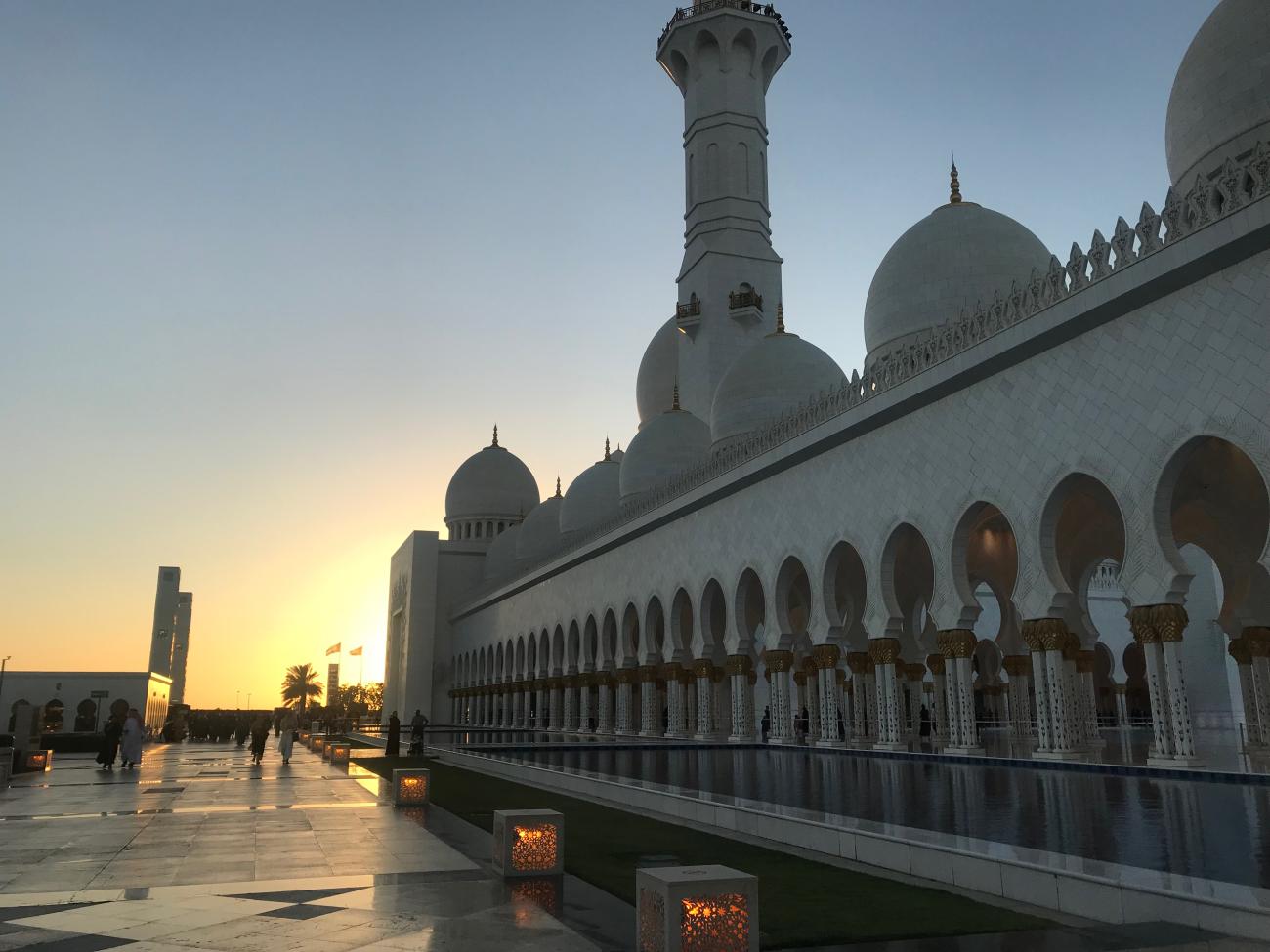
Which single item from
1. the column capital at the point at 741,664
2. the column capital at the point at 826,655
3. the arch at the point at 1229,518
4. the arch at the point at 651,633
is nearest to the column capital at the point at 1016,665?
the column capital at the point at 826,655

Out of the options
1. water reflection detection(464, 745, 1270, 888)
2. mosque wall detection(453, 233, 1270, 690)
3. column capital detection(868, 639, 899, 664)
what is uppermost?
mosque wall detection(453, 233, 1270, 690)

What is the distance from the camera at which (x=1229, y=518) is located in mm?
15219

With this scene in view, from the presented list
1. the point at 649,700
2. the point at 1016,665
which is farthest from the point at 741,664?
the point at 1016,665

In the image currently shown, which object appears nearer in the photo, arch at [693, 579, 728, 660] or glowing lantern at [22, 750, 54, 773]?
glowing lantern at [22, 750, 54, 773]

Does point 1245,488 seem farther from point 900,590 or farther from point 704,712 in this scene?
point 704,712

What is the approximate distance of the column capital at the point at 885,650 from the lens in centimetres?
1570

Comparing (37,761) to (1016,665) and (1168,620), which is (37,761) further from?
(1168,620)

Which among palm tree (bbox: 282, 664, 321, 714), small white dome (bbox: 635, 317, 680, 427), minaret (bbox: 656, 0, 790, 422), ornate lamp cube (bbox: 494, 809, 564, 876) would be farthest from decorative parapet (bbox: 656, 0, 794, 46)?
palm tree (bbox: 282, 664, 321, 714)

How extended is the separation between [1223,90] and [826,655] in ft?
32.1

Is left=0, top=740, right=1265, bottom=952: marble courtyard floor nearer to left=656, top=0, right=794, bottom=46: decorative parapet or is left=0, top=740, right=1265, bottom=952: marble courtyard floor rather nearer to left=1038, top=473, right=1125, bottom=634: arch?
left=1038, top=473, right=1125, bottom=634: arch

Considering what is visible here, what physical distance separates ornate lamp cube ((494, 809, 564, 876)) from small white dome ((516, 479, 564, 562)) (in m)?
33.9

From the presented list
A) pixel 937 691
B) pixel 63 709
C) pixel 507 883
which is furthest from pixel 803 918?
pixel 63 709

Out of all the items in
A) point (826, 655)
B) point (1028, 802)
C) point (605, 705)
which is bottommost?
point (1028, 802)

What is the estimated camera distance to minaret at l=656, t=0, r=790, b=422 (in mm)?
29203
